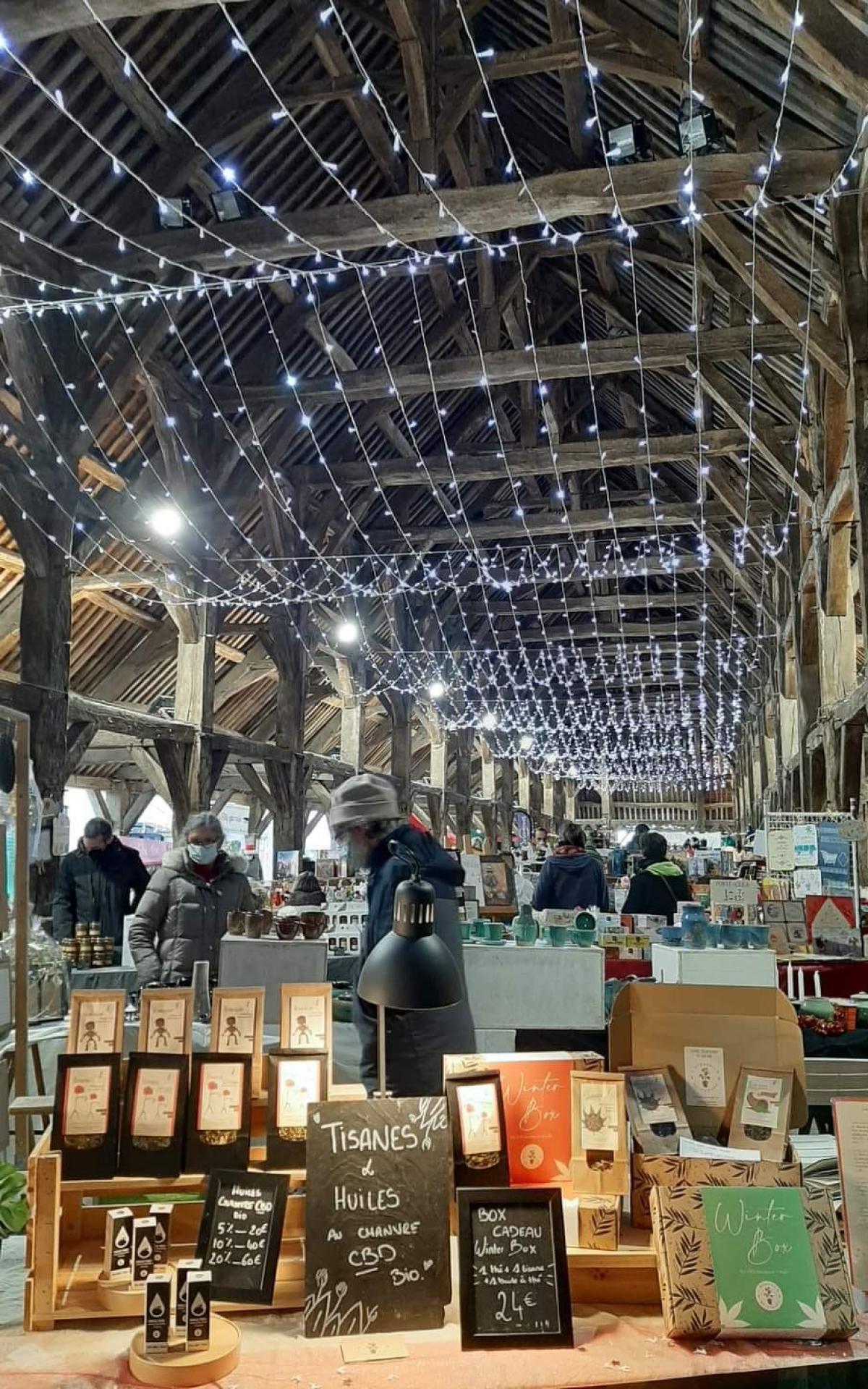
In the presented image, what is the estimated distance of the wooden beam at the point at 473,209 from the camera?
5.89 meters

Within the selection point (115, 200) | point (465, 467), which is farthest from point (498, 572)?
point (115, 200)

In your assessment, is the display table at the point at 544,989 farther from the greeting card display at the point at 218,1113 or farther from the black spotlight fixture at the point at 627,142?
the black spotlight fixture at the point at 627,142

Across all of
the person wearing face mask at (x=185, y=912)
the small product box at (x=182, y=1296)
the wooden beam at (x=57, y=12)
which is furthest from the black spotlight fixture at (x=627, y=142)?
the small product box at (x=182, y=1296)

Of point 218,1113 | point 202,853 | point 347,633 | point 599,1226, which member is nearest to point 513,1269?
point 599,1226

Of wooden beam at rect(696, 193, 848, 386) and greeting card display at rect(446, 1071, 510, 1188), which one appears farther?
wooden beam at rect(696, 193, 848, 386)

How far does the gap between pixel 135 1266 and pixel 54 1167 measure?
0.68 ft

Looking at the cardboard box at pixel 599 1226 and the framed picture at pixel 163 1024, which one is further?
the framed picture at pixel 163 1024

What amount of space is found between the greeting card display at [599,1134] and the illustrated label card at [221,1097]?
0.60 metres

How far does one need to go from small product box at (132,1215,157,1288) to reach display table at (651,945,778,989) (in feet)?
9.06

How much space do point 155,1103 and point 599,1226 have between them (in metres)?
0.79

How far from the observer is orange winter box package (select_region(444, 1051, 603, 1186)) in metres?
1.83

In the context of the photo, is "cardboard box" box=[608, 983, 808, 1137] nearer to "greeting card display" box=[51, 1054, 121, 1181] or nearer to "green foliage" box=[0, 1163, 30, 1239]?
"greeting card display" box=[51, 1054, 121, 1181]

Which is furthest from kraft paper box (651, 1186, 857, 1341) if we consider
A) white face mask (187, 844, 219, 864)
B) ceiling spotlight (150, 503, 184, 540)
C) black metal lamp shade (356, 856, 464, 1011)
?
ceiling spotlight (150, 503, 184, 540)

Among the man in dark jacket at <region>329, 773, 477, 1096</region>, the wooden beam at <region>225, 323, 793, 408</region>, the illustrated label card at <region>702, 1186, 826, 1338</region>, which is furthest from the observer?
the wooden beam at <region>225, 323, 793, 408</region>
